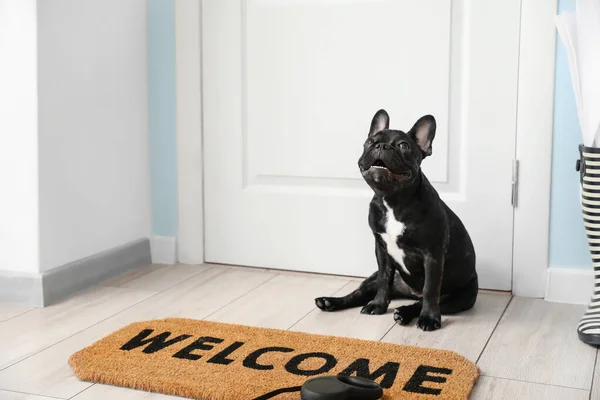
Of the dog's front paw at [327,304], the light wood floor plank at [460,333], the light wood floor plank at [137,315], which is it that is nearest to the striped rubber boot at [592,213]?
the light wood floor plank at [460,333]

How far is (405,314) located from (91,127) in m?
1.04

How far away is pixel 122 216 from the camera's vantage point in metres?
2.37

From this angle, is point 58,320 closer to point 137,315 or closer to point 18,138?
point 137,315

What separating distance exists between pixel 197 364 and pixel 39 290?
684 mm

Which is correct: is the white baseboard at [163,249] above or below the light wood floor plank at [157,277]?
above

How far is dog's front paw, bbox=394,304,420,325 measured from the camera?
71.7 inches

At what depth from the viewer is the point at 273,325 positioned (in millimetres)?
1841

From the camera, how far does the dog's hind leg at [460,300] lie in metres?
1.92

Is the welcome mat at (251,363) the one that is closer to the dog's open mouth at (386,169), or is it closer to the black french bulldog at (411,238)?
the black french bulldog at (411,238)

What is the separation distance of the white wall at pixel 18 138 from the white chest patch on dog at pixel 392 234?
3.00 ft

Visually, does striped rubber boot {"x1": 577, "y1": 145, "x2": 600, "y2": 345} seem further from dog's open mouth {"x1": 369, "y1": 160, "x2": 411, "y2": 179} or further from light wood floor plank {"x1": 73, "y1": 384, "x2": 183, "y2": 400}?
light wood floor plank {"x1": 73, "y1": 384, "x2": 183, "y2": 400}

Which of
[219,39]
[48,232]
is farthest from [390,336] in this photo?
[219,39]

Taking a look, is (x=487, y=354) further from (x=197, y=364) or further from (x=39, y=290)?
(x=39, y=290)

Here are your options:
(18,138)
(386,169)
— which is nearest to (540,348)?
(386,169)
